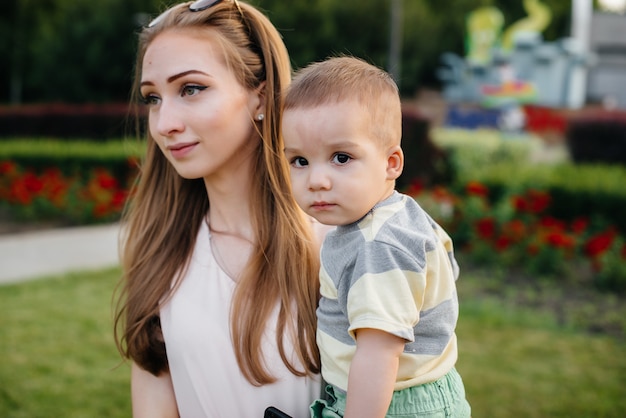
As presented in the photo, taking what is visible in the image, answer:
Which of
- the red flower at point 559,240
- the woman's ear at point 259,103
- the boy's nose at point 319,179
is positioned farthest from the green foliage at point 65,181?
the boy's nose at point 319,179

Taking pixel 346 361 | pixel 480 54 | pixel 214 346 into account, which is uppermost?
pixel 346 361

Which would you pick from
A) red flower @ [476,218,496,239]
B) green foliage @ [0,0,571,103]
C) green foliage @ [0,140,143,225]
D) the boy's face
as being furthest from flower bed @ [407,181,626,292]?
green foliage @ [0,0,571,103]

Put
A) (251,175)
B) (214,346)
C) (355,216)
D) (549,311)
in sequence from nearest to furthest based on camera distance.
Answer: (355,216) < (214,346) < (251,175) < (549,311)

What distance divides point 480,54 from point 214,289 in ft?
83.5

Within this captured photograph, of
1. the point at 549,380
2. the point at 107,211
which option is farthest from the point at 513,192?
the point at 107,211

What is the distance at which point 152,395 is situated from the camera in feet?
6.69

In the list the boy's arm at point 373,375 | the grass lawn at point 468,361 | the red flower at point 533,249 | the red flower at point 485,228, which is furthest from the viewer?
the red flower at point 485,228

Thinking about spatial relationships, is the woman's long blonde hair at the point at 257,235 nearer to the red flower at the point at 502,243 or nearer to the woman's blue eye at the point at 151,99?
the woman's blue eye at the point at 151,99

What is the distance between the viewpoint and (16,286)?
6160 mm

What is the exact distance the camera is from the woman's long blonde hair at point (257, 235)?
1891 mm

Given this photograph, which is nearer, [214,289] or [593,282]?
[214,289]

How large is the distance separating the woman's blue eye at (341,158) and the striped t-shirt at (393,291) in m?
0.13

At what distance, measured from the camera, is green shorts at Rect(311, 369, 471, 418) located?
60.1 inches

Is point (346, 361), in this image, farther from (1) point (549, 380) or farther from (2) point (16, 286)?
(2) point (16, 286)
